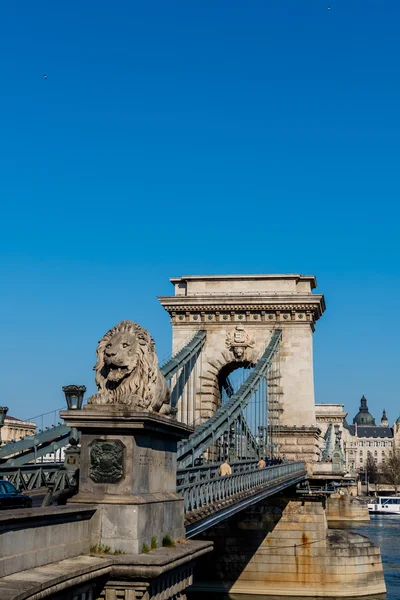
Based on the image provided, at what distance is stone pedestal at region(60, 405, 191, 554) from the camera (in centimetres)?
891

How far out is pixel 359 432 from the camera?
18338 centimetres

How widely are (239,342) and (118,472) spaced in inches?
1090

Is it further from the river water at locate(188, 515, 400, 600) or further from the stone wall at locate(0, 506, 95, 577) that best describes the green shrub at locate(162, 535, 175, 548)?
the river water at locate(188, 515, 400, 600)

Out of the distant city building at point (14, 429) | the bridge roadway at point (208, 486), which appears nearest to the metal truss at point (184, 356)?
the bridge roadway at point (208, 486)

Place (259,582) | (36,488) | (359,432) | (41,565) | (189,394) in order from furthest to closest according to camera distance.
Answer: (359,432)
(189,394)
(259,582)
(36,488)
(41,565)

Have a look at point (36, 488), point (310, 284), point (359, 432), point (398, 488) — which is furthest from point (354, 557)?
point (359, 432)

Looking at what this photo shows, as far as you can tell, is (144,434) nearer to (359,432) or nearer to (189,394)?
(189,394)

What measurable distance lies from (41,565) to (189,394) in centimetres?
2884

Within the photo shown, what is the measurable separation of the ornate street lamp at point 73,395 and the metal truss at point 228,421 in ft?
15.7

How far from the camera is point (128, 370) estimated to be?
945 cm

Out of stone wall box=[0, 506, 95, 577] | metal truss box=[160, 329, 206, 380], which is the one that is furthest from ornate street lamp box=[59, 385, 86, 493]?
metal truss box=[160, 329, 206, 380]

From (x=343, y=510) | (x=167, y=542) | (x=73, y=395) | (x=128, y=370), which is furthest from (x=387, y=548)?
(x=128, y=370)

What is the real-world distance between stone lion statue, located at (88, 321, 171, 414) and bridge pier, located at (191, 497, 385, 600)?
22.1m

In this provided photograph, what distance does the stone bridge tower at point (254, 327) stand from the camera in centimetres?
3609
